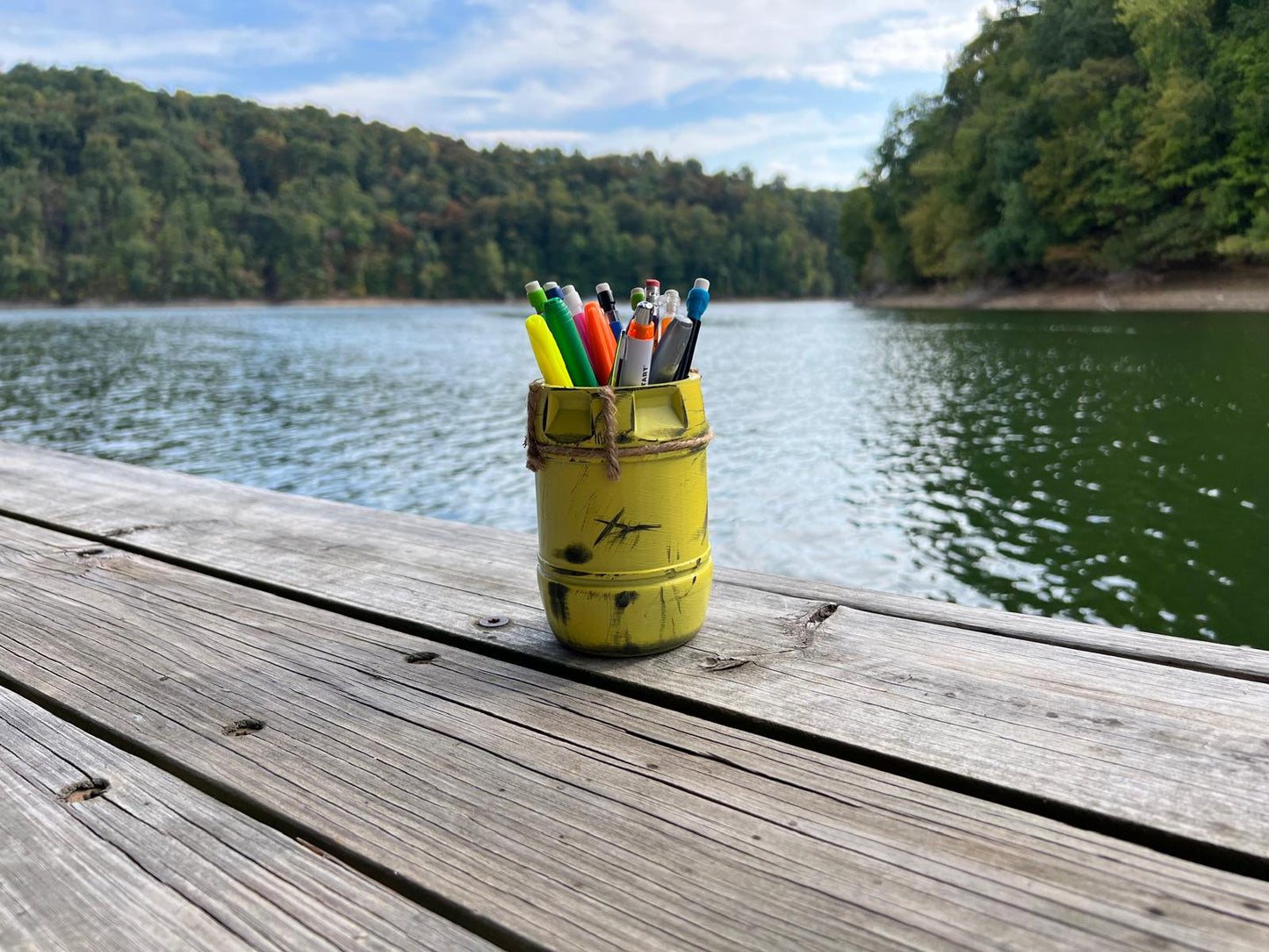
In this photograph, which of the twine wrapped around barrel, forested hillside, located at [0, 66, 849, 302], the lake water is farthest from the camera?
forested hillside, located at [0, 66, 849, 302]

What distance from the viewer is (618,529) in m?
1.69

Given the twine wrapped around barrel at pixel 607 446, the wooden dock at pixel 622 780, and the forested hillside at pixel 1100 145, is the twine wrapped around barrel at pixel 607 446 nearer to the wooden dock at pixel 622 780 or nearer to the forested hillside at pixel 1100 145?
the wooden dock at pixel 622 780

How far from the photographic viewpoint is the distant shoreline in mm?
37688

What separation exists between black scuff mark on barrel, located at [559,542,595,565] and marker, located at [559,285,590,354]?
38 cm

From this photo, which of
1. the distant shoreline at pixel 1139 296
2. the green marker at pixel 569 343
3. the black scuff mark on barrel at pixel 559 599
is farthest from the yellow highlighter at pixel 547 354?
the distant shoreline at pixel 1139 296

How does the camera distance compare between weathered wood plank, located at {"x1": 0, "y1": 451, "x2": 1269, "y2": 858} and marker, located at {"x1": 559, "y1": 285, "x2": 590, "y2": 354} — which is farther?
marker, located at {"x1": 559, "y1": 285, "x2": 590, "y2": 354}

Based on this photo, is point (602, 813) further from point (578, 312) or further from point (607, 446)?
point (578, 312)

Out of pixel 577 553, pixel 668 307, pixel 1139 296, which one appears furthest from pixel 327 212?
pixel 577 553

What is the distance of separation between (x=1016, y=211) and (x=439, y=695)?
51.1 meters

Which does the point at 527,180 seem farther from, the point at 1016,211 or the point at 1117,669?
the point at 1117,669

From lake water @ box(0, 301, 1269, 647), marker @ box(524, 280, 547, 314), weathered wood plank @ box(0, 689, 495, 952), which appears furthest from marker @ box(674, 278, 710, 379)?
lake water @ box(0, 301, 1269, 647)

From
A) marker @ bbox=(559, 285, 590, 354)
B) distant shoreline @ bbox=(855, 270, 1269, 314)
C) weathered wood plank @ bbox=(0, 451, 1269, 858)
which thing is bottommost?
weathered wood plank @ bbox=(0, 451, 1269, 858)

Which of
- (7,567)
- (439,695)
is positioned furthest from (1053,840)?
(7,567)

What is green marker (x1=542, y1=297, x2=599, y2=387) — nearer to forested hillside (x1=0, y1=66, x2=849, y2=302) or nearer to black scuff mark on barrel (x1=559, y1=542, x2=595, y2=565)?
black scuff mark on barrel (x1=559, y1=542, x2=595, y2=565)
